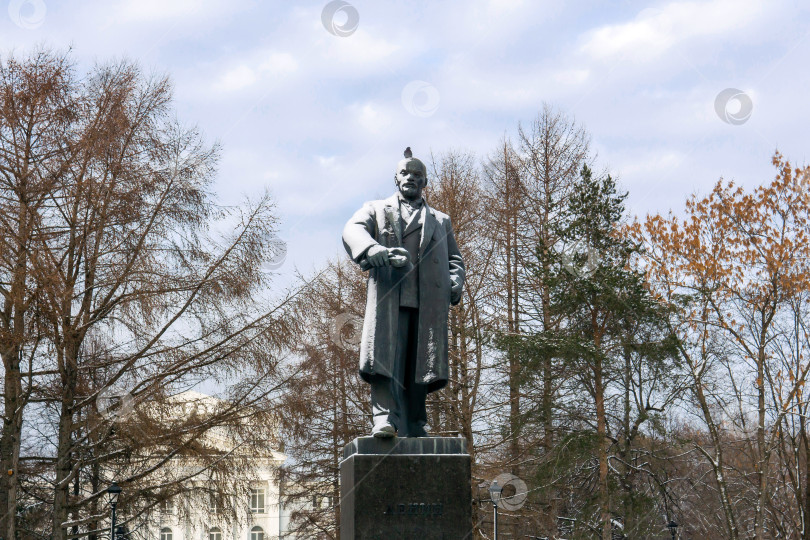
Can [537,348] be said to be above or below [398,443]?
above

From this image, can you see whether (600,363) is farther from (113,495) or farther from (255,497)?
(113,495)

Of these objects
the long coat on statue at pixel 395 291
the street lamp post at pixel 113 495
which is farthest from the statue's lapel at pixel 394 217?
the street lamp post at pixel 113 495

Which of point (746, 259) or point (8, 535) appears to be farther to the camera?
point (746, 259)

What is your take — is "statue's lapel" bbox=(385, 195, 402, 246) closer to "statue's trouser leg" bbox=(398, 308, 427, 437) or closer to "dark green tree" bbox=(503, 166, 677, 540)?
"statue's trouser leg" bbox=(398, 308, 427, 437)

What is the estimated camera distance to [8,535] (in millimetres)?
13281

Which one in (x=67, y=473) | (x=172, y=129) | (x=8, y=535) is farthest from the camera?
(x=172, y=129)

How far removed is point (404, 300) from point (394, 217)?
63 cm

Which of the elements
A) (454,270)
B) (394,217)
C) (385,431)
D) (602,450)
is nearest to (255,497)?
(602,450)

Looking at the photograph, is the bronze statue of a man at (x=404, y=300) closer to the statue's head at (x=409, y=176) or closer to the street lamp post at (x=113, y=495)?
the statue's head at (x=409, y=176)

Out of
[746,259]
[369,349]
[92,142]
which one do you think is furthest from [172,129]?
[746,259]

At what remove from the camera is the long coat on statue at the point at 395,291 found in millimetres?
6422

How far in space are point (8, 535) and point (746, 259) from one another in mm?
15891

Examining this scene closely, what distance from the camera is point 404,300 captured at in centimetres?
656

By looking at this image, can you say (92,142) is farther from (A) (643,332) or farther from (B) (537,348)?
(A) (643,332)
